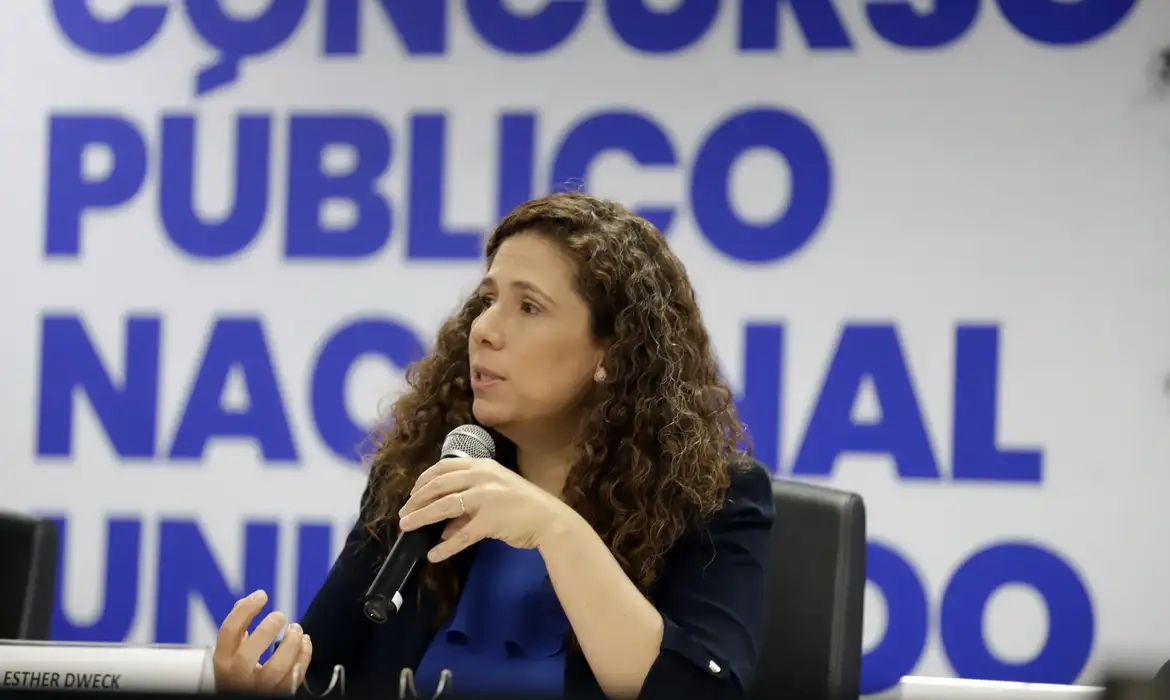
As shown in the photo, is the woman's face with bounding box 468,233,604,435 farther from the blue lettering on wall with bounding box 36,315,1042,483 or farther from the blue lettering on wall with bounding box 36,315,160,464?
the blue lettering on wall with bounding box 36,315,160,464

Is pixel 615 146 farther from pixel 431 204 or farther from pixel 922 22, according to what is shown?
pixel 922 22

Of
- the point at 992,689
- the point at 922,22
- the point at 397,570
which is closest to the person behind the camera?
the point at 992,689

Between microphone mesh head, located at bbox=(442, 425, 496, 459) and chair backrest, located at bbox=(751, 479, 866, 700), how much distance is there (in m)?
0.45

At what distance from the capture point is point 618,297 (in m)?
1.75

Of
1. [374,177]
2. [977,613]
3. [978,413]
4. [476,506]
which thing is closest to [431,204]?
[374,177]

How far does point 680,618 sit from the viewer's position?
5.19ft

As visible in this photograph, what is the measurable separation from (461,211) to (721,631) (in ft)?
6.41

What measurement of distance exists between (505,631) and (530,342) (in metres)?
0.39

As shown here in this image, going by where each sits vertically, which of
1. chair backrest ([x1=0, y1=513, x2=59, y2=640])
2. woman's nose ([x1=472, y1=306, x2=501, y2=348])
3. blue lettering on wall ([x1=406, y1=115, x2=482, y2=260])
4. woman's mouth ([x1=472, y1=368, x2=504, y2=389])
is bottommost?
chair backrest ([x1=0, y1=513, x2=59, y2=640])

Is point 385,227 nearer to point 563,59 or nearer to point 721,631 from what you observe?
point 563,59

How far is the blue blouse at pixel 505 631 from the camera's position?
1.60m

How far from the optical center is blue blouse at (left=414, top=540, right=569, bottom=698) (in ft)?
5.24

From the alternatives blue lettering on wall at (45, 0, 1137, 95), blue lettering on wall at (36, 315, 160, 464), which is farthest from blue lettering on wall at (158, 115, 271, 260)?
blue lettering on wall at (36, 315, 160, 464)

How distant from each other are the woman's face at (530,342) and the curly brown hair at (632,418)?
0.09ft
